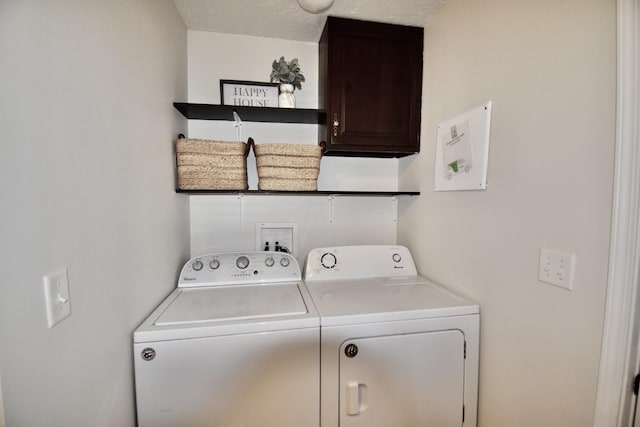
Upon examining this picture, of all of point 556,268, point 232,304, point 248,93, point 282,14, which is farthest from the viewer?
point 248,93

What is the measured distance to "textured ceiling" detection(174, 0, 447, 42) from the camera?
1397 millimetres

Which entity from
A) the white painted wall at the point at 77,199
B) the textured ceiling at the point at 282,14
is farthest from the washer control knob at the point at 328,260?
the textured ceiling at the point at 282,14

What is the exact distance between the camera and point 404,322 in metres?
1.10

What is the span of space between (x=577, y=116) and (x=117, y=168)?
1.52m

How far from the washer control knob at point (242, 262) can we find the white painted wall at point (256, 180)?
0.24m

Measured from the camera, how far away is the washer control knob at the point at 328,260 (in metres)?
1.60

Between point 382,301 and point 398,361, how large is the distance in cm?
25

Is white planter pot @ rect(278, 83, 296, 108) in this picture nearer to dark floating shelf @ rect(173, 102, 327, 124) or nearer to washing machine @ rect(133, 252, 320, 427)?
dark floating shelf @ rect(173, 102, 327, 124)

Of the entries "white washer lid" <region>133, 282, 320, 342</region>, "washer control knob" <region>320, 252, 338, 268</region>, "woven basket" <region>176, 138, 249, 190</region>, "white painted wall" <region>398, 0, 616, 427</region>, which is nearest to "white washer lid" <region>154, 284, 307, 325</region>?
"white washer lid" <region>133, 282, 320, 342</region>

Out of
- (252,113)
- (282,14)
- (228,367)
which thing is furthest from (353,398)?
(282,14)

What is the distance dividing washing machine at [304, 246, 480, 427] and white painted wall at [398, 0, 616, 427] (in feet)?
0.34

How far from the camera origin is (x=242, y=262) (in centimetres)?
153

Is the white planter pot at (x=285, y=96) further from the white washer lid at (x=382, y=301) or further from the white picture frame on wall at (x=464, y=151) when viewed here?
the white washer lid at (x=382, y=301)

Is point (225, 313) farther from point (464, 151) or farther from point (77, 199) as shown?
point (464, 151)
